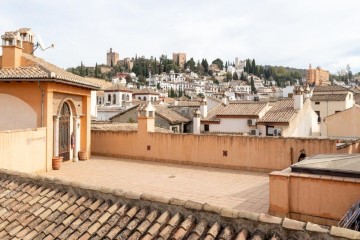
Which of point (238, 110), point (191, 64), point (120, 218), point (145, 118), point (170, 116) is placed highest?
point (191, 64)

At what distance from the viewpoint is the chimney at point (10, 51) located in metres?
16.0

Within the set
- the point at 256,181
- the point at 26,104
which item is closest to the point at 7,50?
the point at 26,104

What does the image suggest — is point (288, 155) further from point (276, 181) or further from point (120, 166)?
point (120, 166)

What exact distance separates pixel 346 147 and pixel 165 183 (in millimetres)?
7407

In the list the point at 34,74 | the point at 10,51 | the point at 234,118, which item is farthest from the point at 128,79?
the point at 34,74

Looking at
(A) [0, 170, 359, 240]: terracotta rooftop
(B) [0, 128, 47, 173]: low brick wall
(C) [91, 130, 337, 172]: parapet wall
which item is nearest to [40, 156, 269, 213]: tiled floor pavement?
(C) [91, 130, 337, 172]: parapet wall

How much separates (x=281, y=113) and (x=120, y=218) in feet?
89.5

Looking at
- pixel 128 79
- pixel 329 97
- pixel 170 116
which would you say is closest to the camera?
pixel 170 116

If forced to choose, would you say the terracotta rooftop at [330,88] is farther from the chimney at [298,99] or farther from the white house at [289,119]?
the chimney at [298,99]

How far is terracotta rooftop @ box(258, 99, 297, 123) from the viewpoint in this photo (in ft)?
92.9

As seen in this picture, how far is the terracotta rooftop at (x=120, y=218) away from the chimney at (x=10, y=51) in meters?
12.4

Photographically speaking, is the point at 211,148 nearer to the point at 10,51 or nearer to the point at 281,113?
the point at 10,51

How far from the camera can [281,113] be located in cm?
2939

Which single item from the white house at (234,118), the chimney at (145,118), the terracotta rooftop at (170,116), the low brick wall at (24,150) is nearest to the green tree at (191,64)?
the terracotta rooftop at (170,116)
